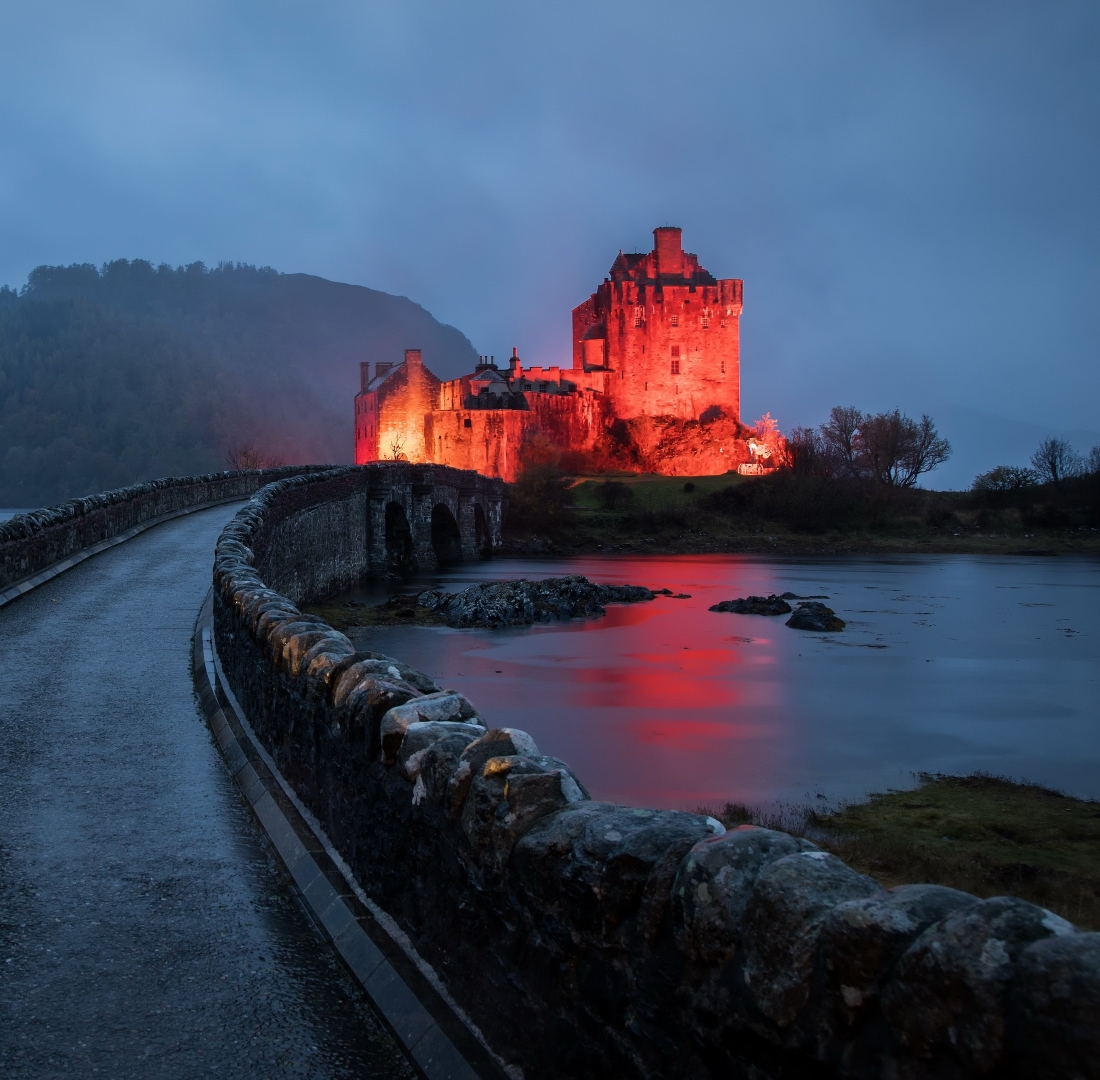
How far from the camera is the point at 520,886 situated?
3049 millimetres

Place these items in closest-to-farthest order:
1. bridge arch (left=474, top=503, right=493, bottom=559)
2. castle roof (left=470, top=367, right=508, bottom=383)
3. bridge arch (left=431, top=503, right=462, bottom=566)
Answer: bridge arch (left=431, top=503, right=462, bottom=566) → bridge arch (left=474, top=503, right=493, bottom=559) → castle roof (left=470, top=367, right=508, bottom=383)

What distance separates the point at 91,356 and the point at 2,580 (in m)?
130

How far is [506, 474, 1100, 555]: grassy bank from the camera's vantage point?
2191 inches

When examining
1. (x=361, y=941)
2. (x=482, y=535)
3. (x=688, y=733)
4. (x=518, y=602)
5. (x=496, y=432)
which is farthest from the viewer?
(x=496, y=432)

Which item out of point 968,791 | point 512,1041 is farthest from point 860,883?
point 968,791

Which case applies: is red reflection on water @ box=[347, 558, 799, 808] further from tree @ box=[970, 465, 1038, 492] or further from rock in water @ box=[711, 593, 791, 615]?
tree @ box=[970, 465, 1038, 492]

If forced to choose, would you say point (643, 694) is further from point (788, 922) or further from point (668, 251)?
point (668, 251)

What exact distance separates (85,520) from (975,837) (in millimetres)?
13852

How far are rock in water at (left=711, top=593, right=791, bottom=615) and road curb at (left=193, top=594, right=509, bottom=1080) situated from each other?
24.5 metres

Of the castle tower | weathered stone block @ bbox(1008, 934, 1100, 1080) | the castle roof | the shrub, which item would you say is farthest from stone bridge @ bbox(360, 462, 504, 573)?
weathered stone block @ bbox(1008, 934, 1100, 1080)

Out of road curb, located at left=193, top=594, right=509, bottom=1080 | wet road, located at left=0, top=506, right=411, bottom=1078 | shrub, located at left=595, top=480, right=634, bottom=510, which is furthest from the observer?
shrub, located at left=595, top=480, right=634, bottom=510

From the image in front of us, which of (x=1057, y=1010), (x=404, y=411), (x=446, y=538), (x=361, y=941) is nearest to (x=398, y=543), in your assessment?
(x=446, y=538)

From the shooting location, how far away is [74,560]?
1606 centimetres

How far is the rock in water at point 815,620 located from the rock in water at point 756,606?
1408 mm
